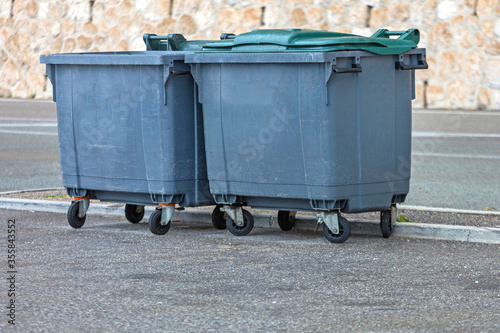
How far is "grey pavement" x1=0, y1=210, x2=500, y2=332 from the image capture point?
15.7 feet

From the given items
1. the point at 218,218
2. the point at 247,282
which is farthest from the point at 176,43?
the point at 247,282

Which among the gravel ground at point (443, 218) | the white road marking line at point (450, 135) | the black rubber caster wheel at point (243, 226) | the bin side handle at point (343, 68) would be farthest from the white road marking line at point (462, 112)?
the bin side handle at point (343, 68)

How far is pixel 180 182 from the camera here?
23.5ft

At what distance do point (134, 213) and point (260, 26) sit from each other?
32.3ft

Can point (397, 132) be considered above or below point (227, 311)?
above

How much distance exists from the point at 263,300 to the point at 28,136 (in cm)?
999

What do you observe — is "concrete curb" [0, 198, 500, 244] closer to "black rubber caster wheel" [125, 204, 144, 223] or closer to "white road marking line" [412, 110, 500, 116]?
"black rubber caster wheel" [125, 204, 144, 223]

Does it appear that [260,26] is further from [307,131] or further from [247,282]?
[247,282]

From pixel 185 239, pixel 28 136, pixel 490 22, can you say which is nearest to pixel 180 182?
pixel 185 239

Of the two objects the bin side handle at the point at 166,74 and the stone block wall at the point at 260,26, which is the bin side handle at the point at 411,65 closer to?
the bin side handle at the point at 166,74

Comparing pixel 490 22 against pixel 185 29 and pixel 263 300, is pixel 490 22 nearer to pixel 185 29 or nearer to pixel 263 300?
pixel 185 29

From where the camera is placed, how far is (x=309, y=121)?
6602mm

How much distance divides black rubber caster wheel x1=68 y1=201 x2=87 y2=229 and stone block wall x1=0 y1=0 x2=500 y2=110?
9.18 metres

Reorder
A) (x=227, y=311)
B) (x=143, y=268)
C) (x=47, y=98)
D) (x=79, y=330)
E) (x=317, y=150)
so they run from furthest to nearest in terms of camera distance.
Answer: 1. (x=47, y=98)
2. (x=317, y=150)
3. (x=143, y=268)
4. (x=227, y=311)
5. (x=79, y=330)
